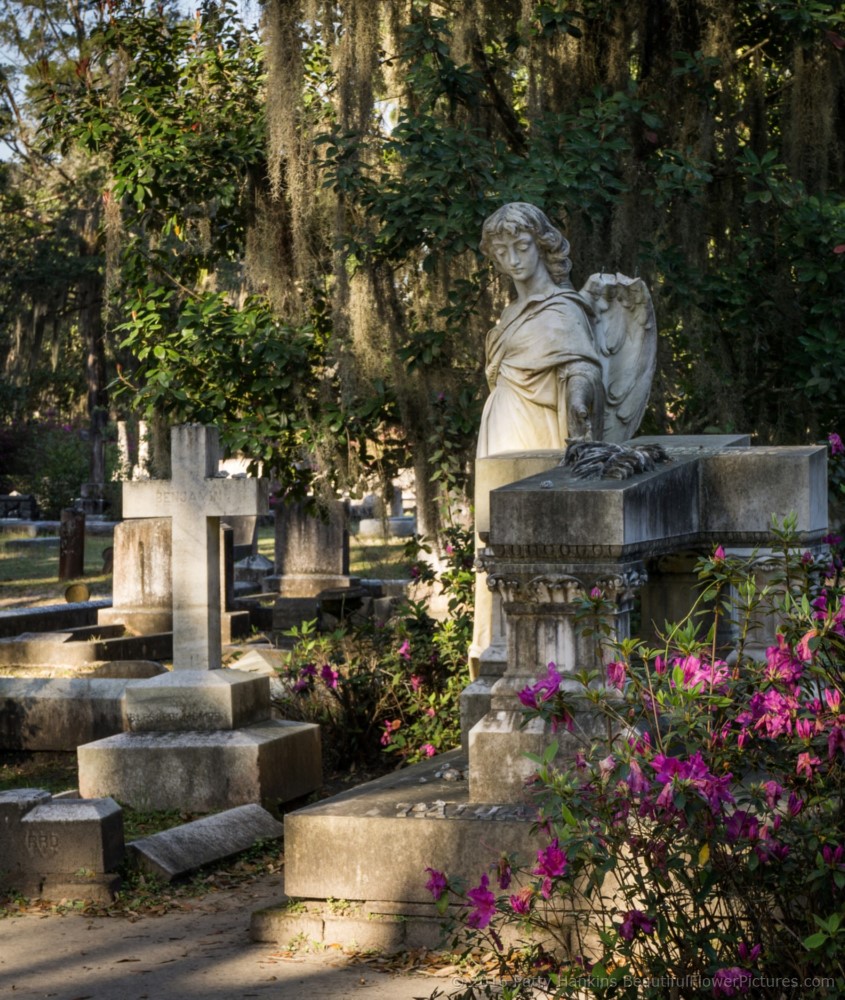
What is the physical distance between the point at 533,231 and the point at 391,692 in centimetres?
301

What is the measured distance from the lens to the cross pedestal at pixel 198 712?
754 centimetres

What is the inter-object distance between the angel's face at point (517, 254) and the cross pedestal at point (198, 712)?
65.6 inches

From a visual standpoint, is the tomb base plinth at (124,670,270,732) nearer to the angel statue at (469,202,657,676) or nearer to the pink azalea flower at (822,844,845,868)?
the angel statue at (469,202,657,676)

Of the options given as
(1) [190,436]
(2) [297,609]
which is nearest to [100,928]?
(1) [190,436]

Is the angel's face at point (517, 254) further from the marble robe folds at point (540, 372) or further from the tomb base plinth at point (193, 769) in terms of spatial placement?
the tomb base plinth at point (193, 769)

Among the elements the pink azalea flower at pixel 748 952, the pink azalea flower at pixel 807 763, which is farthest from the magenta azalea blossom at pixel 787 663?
the pink azalea flower at pixel 748 952

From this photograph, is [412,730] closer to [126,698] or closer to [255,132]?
[126,698]

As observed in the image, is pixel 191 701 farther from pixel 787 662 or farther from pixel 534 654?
pixel 787 662

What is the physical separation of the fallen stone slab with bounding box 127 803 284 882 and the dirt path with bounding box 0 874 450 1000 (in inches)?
12.5

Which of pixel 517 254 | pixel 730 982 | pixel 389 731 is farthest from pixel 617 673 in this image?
pixel 389 731

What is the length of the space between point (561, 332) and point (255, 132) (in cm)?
539

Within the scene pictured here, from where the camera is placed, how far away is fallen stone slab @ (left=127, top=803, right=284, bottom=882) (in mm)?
6250

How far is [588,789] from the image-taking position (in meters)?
3.96

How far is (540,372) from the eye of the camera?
6.90 meters
